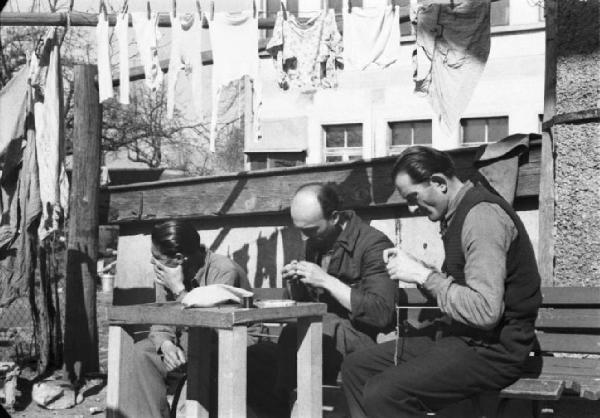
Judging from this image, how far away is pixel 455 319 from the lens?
3.63 meters

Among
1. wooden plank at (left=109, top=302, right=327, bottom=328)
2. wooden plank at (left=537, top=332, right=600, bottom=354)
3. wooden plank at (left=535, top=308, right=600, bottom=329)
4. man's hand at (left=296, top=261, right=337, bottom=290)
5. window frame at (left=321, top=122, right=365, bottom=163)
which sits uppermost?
window frame at (left=321, top=122, right=365, bottom=163)

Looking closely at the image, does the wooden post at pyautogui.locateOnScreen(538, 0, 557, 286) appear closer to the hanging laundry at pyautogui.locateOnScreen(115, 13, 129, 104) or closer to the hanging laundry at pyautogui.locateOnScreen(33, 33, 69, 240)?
the hanging laundry at pyautogui.locateOnScreen(115, 13, 129, 104)

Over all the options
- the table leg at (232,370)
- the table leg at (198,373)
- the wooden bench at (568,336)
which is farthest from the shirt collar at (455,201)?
the table leg at (198,373)

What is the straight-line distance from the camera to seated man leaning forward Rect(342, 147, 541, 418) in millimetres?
3576

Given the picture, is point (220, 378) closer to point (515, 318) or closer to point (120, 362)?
point (120, 362)

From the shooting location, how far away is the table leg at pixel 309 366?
14.0ft

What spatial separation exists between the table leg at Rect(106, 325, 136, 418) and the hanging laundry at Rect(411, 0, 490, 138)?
10.2 feet

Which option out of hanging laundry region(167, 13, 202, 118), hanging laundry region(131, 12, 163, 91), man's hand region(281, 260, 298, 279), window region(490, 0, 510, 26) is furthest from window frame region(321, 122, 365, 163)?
man's hand region(281, 260, 298, 279)

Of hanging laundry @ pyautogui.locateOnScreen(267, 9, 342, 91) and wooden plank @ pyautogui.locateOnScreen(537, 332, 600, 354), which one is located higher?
hanging laundry @ pyautogui.locateOnScreen(267, 9, 342, 91)

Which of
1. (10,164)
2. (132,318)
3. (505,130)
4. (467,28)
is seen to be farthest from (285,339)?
(505,130)

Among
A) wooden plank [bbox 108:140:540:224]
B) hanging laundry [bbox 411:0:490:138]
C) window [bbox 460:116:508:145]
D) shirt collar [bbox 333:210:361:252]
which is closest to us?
shirt collar [bbox 333:210:361:252]

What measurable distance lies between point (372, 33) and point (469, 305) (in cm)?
401

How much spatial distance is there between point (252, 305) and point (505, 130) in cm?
1372

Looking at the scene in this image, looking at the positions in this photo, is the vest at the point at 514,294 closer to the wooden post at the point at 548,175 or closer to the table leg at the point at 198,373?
the table leg at the point at 198,373
